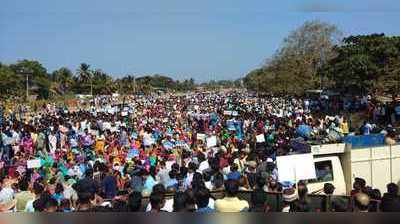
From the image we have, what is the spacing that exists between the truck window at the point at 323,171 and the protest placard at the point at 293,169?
7.79 ft

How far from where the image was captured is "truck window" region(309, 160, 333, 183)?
935 cm

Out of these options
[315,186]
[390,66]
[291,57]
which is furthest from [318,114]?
[315,186]

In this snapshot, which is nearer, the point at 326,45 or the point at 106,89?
the point at 326,45

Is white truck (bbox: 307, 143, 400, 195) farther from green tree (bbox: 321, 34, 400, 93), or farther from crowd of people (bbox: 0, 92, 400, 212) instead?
green tree (bbox: 321, 34, 400, 93)

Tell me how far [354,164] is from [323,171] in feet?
1.81

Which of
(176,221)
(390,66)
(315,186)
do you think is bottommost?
(315,186)

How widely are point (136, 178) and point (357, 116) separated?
67.1 ft

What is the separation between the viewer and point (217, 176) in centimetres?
775

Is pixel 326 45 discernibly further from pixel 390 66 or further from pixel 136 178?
pixel 136 178

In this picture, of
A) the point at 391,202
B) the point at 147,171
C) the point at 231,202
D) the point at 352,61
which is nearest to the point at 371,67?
the point at 352,61

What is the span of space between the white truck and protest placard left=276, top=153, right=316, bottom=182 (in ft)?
8.33

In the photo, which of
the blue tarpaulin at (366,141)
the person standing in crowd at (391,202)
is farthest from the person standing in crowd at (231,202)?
the blue tarpaulin at (366,141)

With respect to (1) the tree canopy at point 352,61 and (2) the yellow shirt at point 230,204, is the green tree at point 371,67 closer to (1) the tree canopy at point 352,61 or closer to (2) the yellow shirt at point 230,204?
(1) the tree canopy at point 352,61

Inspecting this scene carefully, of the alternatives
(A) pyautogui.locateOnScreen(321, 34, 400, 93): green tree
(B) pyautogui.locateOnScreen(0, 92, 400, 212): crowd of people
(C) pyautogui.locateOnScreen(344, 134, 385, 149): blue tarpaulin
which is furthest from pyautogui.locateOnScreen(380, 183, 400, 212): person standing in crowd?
(A) pyautogui.locateOnScreen(321, 34, 400, 93): green tree
